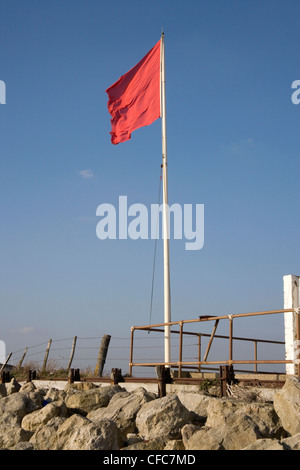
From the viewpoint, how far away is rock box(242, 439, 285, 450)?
728cm

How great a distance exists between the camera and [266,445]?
24.4 feet

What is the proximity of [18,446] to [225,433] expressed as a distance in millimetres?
3317

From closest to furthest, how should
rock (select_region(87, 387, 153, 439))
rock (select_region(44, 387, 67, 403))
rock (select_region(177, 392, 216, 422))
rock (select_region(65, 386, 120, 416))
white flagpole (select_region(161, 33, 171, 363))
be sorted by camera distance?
1. rock (select_region(177, 392, 216, 422))
2. rock (select_region(87, 387, 153, 439))
3. rock (select_region(65, 386, 120, 416))
4. rock (select_region(44, 387, 67, 403))
5. white flagpole (select_region(161, 33, 171, 363))

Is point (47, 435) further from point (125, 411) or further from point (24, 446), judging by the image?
point (125, 411)

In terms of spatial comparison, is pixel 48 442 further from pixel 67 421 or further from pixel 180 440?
pixel 180 440

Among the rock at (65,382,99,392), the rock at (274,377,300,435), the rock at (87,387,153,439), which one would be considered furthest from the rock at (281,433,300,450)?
the rock at (65,382,99,392)

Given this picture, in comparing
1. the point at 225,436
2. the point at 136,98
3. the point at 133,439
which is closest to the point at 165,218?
the point at 136,98

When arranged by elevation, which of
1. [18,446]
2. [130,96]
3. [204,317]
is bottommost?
[18,446]

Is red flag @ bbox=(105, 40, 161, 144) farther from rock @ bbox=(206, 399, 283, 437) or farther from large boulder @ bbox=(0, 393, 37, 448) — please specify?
rock @ bbox=(206, 399, 283, 437)

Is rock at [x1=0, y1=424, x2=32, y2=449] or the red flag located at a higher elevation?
the red flag

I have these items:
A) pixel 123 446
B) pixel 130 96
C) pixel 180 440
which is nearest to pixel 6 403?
pixel 123 446

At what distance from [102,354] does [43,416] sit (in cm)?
1156

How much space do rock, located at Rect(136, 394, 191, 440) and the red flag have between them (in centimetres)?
1086

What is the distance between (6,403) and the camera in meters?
12.6
